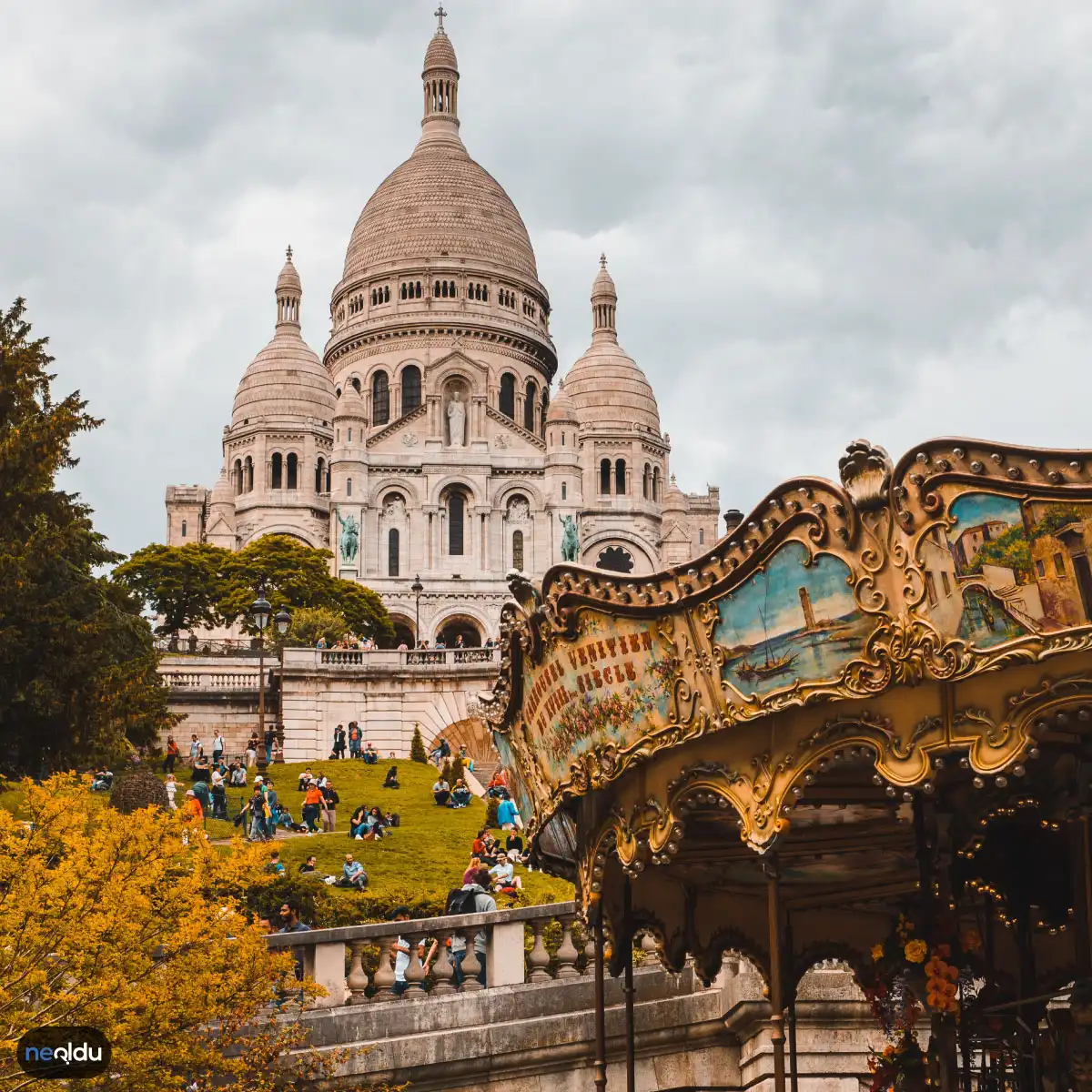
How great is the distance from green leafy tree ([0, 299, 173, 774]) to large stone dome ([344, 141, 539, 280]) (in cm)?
5988

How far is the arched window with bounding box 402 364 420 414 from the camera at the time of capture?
8144 centimetres

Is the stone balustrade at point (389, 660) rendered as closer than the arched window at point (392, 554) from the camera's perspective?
Yes

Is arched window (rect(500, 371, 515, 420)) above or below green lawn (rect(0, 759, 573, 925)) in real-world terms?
above

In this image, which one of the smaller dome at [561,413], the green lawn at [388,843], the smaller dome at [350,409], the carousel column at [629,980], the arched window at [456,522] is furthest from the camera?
the smaller dome at [561,413]

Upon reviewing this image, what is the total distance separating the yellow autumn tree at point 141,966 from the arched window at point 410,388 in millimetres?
66455

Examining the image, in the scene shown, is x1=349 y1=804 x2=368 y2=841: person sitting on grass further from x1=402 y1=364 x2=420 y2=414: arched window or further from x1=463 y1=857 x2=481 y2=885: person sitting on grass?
x1=402 y1=364 x2=420 y2=414: arched window

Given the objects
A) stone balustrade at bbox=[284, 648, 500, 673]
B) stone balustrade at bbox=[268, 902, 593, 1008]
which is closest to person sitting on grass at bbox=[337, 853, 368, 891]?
stone balustrade at bbox=[268, 902, 593, 1008]

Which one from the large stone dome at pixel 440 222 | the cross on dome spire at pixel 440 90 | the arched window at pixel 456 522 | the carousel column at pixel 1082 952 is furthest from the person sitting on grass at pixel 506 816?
the cross on dome spire at pixel 440 90

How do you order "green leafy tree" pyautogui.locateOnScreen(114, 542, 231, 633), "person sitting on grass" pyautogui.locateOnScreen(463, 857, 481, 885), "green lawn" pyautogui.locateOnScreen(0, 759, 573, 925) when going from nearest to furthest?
"person sitting on grass" pyautogui.locateOnScreen(463, 857, 481, 885), "green lawn" pyautogui.locateOnScreen(0, 759, 573, 925), "green leafy tree" pyautogui.locateOnScreen(114, 542, 231, 633)

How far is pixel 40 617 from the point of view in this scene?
83.6 ft

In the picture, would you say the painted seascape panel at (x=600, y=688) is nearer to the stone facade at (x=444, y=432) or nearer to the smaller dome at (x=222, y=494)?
the stone facade at (x=444, y=432)

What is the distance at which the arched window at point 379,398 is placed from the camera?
82.1 metres

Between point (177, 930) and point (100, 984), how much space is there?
99 centimetres
